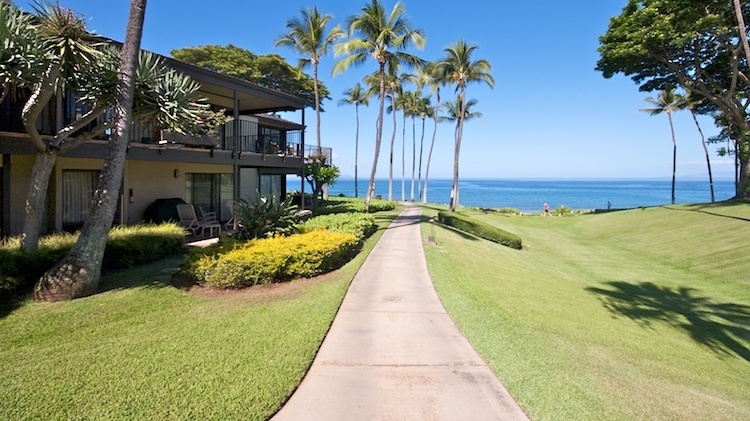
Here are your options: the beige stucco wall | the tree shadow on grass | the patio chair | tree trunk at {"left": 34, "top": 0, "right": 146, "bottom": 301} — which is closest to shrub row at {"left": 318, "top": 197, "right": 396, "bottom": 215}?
the beige stucco wall

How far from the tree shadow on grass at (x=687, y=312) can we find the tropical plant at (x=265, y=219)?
28.0ft

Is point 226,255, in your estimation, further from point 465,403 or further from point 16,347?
point 465,403

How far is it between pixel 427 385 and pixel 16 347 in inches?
202

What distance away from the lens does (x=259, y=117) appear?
907 inches

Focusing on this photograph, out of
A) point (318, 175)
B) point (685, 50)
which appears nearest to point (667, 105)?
point (685, 50)

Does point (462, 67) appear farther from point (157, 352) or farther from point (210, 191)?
point (157, 352)

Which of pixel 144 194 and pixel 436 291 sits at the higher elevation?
pixel 144 194

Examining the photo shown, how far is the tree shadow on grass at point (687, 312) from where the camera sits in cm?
898

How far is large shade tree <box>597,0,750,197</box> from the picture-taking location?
22.5 metres

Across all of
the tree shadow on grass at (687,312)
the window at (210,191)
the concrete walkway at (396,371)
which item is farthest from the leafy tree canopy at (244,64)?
the concrete walkway at (396,371)

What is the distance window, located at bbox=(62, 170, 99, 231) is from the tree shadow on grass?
49.0 ft

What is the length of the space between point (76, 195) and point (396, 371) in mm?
12033

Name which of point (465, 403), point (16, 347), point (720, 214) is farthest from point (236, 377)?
point (720, 214)

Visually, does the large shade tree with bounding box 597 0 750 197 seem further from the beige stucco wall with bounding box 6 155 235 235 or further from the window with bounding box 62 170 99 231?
the window with bounding box 62 170 99 231
